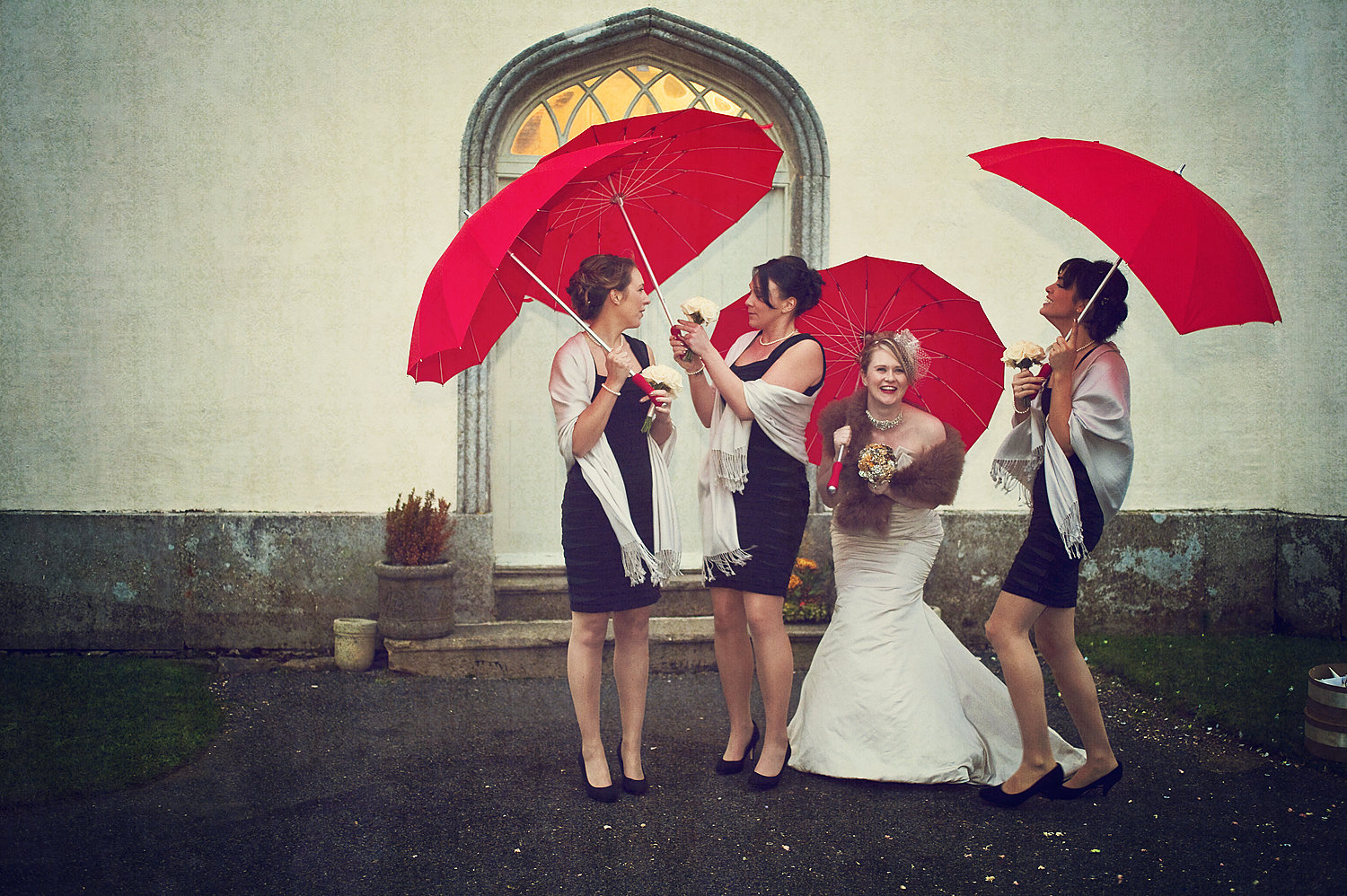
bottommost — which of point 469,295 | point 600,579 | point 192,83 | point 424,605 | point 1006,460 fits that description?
point 424,605

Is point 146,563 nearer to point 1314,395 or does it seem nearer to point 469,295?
point 469,295

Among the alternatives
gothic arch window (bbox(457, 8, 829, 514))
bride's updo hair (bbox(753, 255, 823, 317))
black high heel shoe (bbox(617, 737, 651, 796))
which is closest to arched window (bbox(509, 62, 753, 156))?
gothic arch window (bbox(457, 8, 829, 514))

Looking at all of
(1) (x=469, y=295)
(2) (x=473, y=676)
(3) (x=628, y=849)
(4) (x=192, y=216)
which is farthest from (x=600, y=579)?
(4) (x=192, y=216)

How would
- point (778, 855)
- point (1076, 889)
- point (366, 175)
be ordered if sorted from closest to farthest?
1. point (1076, 889)
2. point (778, 855)
3. point (366, 175)

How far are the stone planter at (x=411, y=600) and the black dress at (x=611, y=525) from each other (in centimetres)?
207

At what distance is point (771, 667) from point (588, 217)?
1923 mm

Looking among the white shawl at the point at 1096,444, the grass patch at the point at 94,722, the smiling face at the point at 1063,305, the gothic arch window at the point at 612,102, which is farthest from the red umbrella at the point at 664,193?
the grass patch at the point at 94,722

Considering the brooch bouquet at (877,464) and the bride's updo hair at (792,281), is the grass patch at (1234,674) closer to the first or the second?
the brooch bouquet at (877,464)

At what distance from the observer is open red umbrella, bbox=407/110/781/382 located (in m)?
3.17

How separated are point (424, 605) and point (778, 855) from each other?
2.94 metres

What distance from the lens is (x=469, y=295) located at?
3.14 m

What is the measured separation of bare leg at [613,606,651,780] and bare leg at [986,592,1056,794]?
1.32 m

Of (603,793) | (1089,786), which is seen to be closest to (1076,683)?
(1089,786)

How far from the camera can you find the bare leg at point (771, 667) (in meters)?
3.75
